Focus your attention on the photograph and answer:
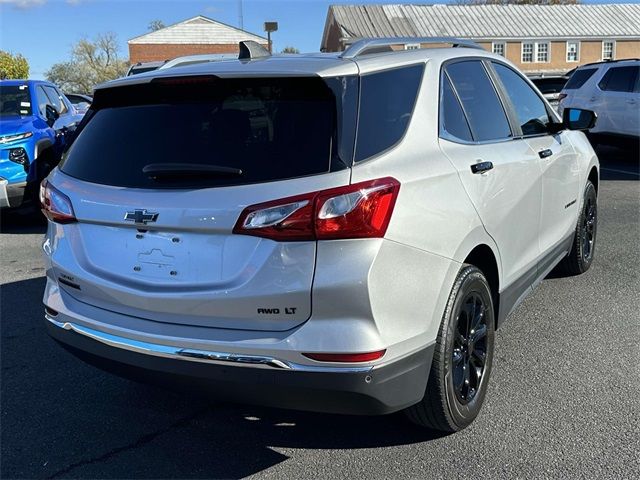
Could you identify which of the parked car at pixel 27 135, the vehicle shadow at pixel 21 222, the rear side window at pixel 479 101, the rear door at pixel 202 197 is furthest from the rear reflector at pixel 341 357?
the vehicle shadow at pixel 21 222

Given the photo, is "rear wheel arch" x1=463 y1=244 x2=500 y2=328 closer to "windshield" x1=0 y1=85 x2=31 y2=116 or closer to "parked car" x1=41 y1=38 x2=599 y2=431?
"parked car" x1=41 y1=38 x2=599 y2=431

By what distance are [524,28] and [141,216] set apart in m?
49.3

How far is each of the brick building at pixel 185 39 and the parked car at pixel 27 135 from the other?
4703cm

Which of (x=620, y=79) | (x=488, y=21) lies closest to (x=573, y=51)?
(x=488, y=21)

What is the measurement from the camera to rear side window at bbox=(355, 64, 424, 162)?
100 inches

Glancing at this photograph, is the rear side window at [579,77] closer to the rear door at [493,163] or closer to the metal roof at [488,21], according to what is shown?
the rear door at [493,163]

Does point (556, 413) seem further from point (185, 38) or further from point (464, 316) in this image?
point (185, 38)

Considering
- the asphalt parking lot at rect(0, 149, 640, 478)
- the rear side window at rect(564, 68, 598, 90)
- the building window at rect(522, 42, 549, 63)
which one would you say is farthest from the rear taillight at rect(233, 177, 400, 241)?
the building window at rect(522, 42, 549, 63)

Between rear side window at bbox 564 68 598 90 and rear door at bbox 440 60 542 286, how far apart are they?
11603mm

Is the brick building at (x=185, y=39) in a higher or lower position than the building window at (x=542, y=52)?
higher

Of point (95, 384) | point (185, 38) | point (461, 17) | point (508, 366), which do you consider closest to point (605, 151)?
point (508, 366)

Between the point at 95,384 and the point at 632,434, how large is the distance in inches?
117

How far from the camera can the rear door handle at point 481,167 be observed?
10.3 ft

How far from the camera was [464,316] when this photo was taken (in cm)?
308
